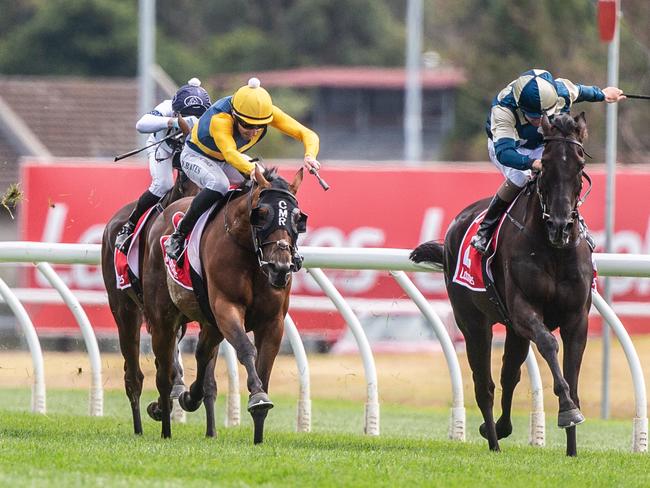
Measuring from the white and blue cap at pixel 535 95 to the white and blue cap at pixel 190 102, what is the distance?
7.35 feet

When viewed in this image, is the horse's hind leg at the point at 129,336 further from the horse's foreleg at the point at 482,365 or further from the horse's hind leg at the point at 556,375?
the horse's hind leg at the point at 556,375

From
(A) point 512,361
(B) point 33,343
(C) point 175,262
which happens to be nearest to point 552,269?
(A) point 512,361

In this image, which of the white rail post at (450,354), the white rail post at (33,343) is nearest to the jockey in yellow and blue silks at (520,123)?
the white rail post at (450,354)

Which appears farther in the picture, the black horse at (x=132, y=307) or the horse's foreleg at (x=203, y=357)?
the black horse at (x=132, y=307)

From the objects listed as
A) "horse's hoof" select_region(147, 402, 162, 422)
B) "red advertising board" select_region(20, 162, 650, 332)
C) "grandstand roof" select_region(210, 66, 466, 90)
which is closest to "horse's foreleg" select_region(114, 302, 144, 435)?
"horse's hoof" select_region(147, 402, 162, 422)

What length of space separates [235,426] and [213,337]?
3.47 feet

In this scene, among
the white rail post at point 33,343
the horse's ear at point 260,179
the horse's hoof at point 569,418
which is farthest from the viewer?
the white rail post at point 33,343

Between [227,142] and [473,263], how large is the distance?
5.12 ft

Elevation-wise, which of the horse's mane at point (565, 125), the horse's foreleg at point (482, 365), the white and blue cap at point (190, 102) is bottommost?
the horse's foreleg at point (482, 365)

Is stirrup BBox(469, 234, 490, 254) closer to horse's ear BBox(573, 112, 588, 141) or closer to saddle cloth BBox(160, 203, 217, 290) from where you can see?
horse's ear BBox(573, 112, 588, 141)

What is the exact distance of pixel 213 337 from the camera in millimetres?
9461

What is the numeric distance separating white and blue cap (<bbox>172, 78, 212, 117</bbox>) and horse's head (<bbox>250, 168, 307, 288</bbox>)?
166cm

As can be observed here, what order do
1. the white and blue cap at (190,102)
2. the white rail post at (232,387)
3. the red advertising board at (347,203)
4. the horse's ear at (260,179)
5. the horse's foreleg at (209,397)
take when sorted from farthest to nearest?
the red advertising board at (347,203)
the white rail post at (232,387)
the white and blue cap at (190,102)
the horse's foreleg at (209,397)
the horse's ear at (260,179)

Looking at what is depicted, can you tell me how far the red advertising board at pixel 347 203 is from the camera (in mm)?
16625
